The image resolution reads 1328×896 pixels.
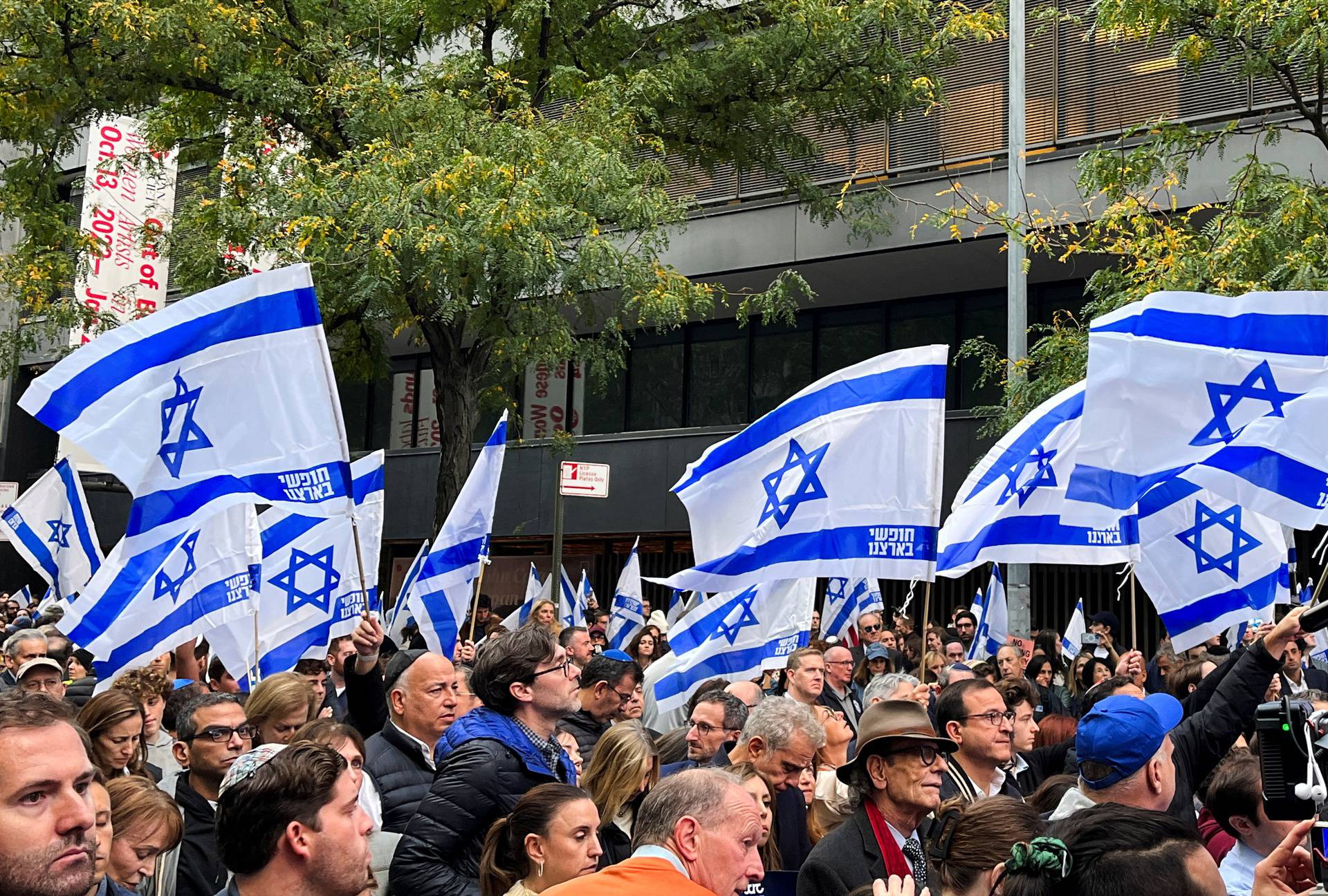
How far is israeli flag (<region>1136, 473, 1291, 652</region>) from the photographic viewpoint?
9094 mm

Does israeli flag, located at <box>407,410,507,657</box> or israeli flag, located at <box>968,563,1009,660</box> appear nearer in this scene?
israeli flag, located at <box>407,410,507,657</box>

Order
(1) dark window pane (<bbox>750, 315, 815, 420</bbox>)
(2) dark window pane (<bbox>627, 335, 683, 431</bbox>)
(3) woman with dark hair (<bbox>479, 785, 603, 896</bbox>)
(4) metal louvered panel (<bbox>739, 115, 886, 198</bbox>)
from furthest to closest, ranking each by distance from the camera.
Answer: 1. (2) dark window pane (<bbox>627, 335, 683, 431</bbox>)
2. (1) dark window pane (<bbox>750, 315, 815, 420</bbox>)
3. (4) metal louvered panel (<bbox>739, 115, 886, 198</bbox>)
4. (3) woman with dark hair (<bbox>479, 785, 603, 896</bbox>)

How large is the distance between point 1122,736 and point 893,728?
0.79 metres

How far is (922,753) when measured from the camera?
18.0 feet

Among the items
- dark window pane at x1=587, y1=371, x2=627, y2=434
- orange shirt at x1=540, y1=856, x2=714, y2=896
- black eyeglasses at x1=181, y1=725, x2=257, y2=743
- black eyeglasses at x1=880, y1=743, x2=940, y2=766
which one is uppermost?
dark window pane at x1=587, y1=371, x2=627, y2=434

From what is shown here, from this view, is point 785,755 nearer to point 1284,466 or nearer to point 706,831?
point 706,831

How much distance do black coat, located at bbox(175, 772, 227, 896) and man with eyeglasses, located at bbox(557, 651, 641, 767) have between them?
2.26m

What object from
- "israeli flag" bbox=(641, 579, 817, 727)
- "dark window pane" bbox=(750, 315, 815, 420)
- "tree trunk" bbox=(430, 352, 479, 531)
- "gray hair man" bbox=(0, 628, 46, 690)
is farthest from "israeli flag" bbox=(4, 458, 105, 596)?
"dark window pane" bbox=(750, 315, 815, 420)

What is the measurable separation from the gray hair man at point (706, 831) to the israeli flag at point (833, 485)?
15.2 feet

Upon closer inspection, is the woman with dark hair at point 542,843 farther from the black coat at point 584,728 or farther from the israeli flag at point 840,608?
the israeli flag at point 840,608

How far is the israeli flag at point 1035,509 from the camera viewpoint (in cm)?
1037

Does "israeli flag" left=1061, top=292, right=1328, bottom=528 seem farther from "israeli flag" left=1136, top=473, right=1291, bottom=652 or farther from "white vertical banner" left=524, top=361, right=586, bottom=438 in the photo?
"white vertical banner" left=524, top=361, right=586, bottom=438

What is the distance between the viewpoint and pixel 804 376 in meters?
25.9

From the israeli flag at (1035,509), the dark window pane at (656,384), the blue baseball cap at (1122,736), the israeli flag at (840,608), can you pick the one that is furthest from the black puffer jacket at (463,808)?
the dark window pane at (656,384)
